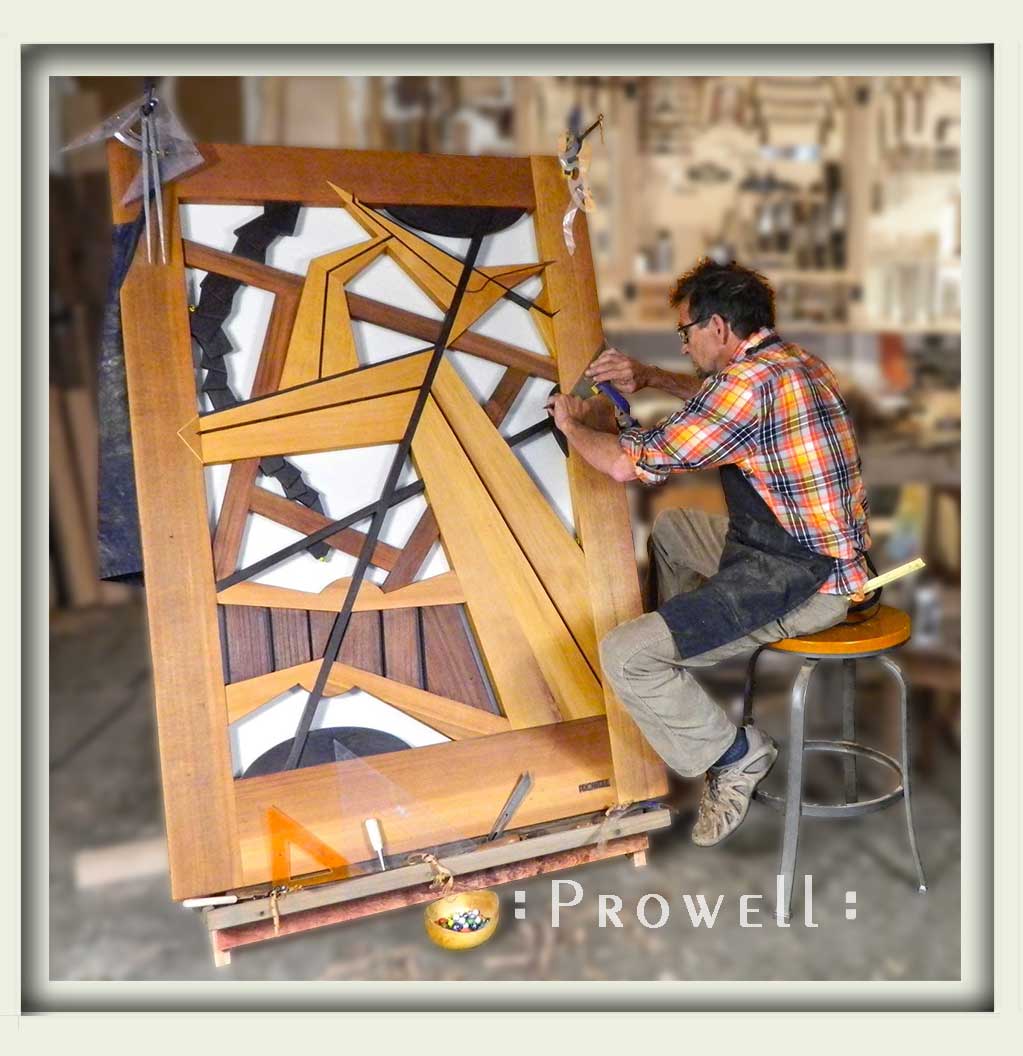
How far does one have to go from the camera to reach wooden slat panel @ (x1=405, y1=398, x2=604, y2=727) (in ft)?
9.53

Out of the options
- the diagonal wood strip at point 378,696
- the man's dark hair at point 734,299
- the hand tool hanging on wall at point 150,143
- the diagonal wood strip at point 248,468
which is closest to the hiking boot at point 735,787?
the diagonal wood strip at point 378,696

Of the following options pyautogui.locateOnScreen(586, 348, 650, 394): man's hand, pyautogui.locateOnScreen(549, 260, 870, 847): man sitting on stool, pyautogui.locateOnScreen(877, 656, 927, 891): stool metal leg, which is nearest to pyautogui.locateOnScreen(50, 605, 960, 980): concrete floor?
pyautogui.locateOnScreen(877, 656, 927, 891): stool metal leg

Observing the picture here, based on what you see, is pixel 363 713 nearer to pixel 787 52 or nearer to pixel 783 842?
pixel 783 842

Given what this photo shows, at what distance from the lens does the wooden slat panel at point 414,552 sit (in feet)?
9.37

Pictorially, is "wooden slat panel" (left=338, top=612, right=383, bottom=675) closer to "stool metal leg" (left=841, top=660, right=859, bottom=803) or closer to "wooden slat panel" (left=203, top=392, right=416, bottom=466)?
"wooden slat panel" (left=203, top=392, right=416, bottom=466)

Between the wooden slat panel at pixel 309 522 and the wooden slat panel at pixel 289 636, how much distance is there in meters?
0.20

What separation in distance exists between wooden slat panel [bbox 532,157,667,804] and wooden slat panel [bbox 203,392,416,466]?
1.57 ft

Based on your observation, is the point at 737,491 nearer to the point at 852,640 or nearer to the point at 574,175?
the point at 852,640

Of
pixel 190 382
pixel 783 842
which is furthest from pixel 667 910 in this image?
pixel 190 382

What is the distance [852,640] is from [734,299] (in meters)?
0.91

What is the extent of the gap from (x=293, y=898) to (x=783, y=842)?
1252 millimetres

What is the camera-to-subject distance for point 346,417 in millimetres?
2812

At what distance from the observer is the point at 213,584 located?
2645mm

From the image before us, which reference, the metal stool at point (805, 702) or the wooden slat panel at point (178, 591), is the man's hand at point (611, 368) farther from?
the wooden slat panel at point (178, 591)
